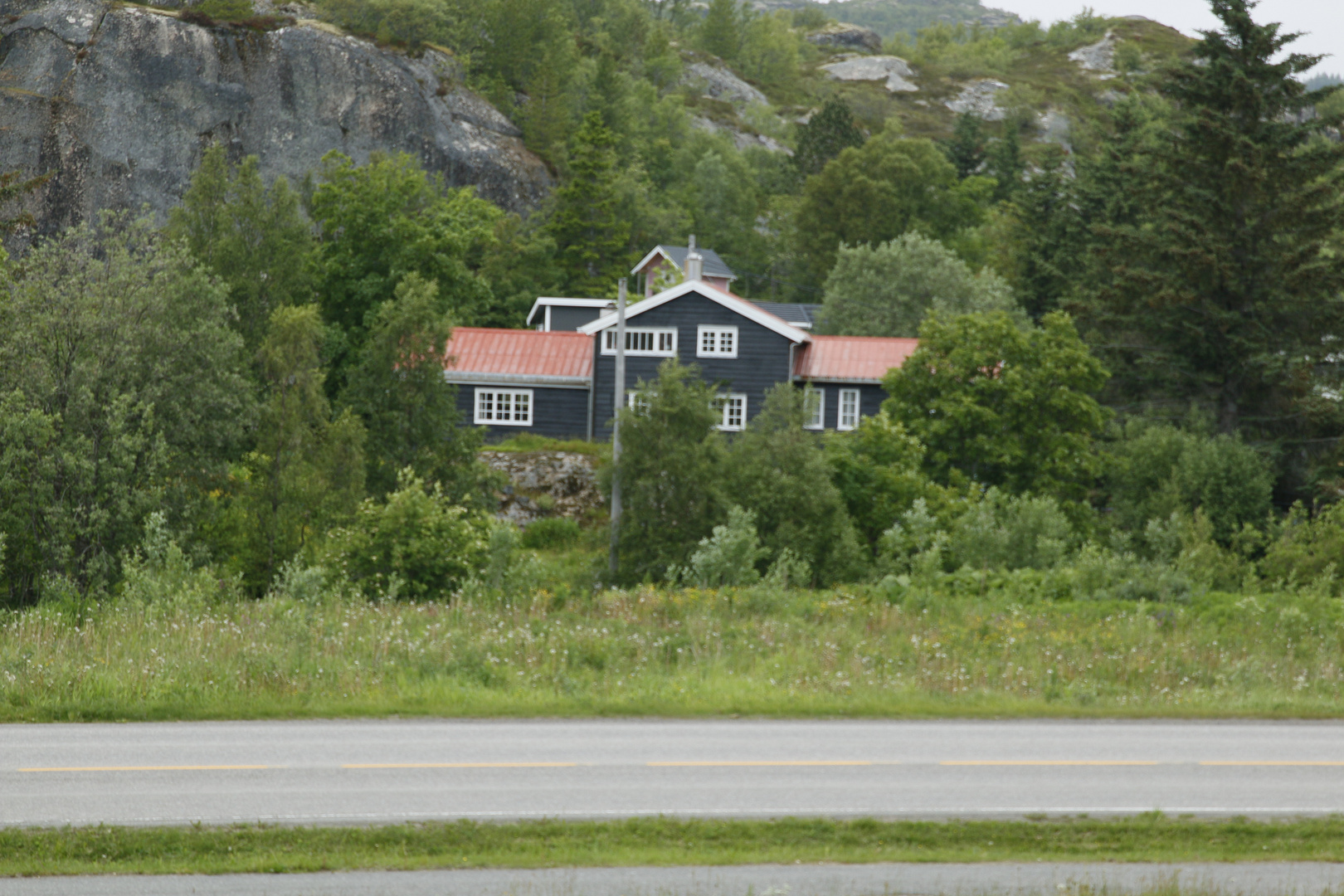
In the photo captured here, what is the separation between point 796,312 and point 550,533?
35.9 metres

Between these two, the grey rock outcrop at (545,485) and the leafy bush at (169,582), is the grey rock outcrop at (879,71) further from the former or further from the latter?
the leafy bush at (169,582)

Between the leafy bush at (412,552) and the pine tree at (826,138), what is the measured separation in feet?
279

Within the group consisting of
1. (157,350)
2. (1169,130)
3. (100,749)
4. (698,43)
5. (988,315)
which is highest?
(698,43)

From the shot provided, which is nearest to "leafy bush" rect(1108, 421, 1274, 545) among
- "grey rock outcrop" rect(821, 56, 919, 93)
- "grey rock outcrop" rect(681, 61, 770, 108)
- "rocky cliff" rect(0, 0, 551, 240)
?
"rocky cliff" rect(0, 0, 551, 240)

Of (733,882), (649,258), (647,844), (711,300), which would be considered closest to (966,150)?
(649,258)

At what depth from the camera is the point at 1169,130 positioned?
5231 centimetres

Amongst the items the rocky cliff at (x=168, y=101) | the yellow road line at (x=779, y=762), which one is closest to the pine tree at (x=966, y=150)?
the rocky cliff at (x=168, y=101)

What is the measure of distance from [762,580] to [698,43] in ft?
548

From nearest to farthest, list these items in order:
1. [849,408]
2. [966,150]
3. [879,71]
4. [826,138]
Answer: [849,408], [826,138], [966,150], [879,71]

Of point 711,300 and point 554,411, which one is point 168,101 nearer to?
point 554,411

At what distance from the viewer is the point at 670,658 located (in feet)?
58.1

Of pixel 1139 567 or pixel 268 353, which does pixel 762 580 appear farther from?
pixel 268 353

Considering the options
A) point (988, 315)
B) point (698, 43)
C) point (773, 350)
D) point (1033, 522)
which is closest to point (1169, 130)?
point (988, 315)

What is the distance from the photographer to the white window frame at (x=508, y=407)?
52719 mm
